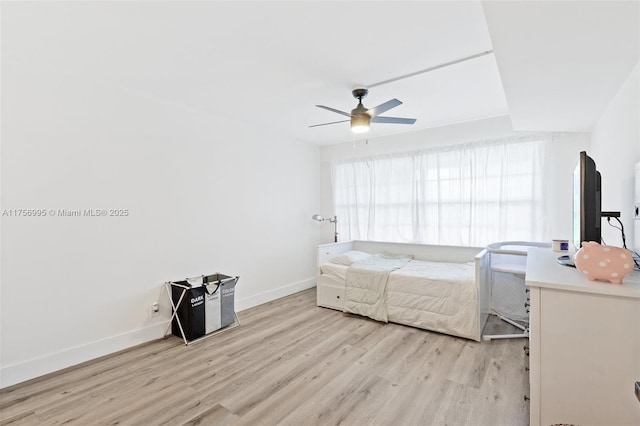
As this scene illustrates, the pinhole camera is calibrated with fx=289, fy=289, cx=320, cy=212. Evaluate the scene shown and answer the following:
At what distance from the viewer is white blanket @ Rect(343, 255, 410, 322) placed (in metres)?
3.31

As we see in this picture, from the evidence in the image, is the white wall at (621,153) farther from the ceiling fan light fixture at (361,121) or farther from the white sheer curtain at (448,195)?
the ceiling fan light fixture at (361,121)

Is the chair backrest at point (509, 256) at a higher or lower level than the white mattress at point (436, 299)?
higher

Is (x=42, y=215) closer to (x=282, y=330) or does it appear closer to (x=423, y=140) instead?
(x=282, y=330)

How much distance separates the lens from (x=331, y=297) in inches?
148

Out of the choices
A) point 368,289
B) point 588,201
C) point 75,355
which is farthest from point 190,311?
point 588,201

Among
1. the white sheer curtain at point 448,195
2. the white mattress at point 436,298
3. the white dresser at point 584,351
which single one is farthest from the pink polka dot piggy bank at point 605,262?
the white sheer curtain at point 448,195

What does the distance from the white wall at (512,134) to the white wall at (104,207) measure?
2.01 metres

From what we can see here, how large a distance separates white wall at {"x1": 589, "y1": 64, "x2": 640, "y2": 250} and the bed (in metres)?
1.04

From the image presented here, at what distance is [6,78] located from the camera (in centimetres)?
216

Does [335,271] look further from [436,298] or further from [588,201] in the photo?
[588,201]

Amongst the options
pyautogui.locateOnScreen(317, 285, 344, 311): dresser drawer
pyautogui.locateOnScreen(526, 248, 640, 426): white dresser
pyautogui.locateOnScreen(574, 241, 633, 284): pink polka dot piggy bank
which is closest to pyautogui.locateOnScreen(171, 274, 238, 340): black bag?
pyautogui.locateOnScreen(317, 285, 344, 311): dresser drawer

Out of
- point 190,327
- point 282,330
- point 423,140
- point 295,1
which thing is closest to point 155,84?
point 295,1

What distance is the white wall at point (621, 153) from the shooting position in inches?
65.3

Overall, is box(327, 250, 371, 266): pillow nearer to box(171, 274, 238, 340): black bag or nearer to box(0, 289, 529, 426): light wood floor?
box(0, 289, 529, 426): light wood floor
